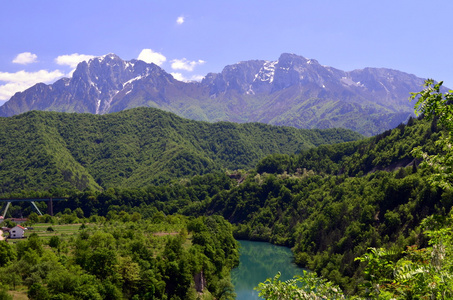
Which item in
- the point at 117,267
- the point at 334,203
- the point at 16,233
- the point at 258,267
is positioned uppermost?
the point at 117,267

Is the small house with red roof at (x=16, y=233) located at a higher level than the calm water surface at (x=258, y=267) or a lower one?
higher

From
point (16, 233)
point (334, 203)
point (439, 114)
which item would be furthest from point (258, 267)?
point (439, 114)

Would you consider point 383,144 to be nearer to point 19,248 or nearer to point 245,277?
point 245,277

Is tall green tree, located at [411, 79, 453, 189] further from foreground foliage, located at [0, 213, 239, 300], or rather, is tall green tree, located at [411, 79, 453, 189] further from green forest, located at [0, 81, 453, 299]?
foreground foliage, located at [0, 213, 239, 300]

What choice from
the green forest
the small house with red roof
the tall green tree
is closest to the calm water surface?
the green forest

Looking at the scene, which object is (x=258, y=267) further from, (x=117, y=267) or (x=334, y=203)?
(x=117, y=267)

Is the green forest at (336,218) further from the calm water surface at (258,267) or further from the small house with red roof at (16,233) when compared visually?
the small house with red roof at (16,233)

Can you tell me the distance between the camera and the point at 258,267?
112 metres

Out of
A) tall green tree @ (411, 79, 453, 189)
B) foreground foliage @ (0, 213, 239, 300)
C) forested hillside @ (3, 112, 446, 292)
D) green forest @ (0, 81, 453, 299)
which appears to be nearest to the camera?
→ tall green tree @ (411, 79, 453, 189)

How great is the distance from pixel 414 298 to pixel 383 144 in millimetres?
137652

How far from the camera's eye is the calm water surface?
94.1m

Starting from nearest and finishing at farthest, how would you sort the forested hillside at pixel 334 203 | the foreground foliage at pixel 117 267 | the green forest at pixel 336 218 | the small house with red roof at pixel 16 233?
1. the green forest at pixel 336 218
2. the foreground foliage at pixel 117 267
3. the small house with red roof at pixel 16 233
4. the forested hillside at pixel 334 203

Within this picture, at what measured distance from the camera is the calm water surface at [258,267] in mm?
94131

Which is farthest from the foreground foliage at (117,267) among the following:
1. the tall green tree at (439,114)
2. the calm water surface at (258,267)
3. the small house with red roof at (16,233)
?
the tall green tree at (439,114)
